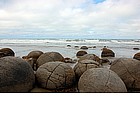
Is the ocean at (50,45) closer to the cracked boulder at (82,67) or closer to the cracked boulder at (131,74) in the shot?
the cracked boulder at (131,74)

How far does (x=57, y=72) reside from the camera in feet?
10.7

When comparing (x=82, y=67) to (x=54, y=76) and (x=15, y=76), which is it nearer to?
(x=54, y=76)

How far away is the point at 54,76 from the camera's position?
10.6 feet

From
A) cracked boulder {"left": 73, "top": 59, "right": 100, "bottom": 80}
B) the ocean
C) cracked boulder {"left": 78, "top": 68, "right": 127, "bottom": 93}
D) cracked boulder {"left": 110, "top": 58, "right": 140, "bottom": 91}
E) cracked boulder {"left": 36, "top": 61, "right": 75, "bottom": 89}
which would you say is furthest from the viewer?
the ocean

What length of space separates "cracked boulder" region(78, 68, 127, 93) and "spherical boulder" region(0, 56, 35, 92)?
2.70ft

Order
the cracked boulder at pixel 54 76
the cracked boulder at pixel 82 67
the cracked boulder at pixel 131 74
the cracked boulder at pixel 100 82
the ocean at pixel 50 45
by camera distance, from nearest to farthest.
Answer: the cracked boulder at pixel 100 82 < the cracked boulder at pixel 54 76 < the cracked boulder at pixel 131 74 < the cracked boulder at pixel 82 67 < the ocean at pixel 50 45

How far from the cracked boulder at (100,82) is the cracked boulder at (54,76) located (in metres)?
0.54

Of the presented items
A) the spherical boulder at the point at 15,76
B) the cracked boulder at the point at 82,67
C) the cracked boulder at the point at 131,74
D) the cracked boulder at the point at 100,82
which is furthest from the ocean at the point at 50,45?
the cracked boulder at the point at 100,82

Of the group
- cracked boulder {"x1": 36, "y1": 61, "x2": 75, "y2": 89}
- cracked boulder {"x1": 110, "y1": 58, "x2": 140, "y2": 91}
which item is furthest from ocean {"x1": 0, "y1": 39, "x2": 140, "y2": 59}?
cracked boulder {"x1": 36, "y1": 61, "x2": 75, "y2": 89}

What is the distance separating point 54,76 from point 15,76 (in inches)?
26.6

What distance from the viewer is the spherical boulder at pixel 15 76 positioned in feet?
8.93

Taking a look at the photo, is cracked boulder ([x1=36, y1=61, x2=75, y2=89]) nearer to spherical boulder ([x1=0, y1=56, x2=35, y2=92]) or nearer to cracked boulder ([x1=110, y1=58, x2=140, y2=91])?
spherical boulder ([x1=0, y1=56, x2=35, y2=92])

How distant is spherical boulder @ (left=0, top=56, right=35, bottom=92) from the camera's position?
8.93ft
